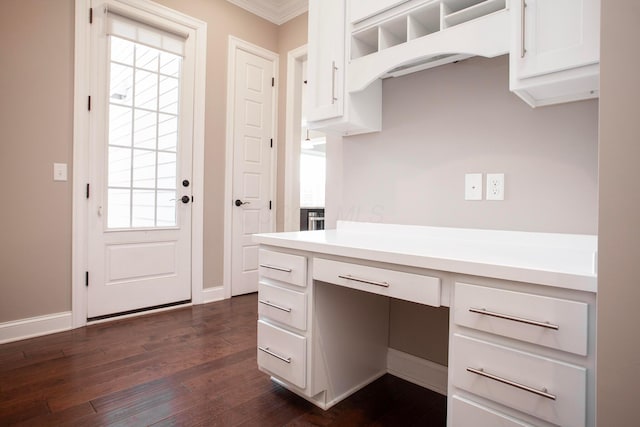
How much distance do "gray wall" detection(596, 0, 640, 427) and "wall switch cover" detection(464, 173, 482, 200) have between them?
0.91 meters

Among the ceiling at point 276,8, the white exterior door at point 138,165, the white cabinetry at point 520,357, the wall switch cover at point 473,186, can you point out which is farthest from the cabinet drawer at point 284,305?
the ceiling at point 276,8

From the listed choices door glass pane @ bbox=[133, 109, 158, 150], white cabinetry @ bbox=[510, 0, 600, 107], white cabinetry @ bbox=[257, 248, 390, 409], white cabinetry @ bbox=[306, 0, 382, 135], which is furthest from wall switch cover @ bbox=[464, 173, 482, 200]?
door glass pane @ bbox=[133, 109, 158, 150]

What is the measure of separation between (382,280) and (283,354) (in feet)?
2.18

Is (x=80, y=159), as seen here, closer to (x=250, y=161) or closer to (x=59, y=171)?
(x=59, y=171)

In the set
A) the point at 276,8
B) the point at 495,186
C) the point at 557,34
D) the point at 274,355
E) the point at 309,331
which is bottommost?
the point at 274,355

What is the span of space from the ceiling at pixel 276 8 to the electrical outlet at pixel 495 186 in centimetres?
285

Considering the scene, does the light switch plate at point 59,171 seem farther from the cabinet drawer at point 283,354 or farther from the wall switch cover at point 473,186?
the wall switch cover at point 473,186

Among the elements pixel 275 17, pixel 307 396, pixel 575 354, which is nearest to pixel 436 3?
pixel 575 354

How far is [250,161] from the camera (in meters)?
3.59

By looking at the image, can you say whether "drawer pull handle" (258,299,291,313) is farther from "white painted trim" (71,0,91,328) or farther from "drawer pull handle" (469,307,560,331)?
"white painted trim" (71,0,91,328)

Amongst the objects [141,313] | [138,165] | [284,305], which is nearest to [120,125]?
[138,165]

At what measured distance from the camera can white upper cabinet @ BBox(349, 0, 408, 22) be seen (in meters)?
1.65

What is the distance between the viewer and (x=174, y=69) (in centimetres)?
306

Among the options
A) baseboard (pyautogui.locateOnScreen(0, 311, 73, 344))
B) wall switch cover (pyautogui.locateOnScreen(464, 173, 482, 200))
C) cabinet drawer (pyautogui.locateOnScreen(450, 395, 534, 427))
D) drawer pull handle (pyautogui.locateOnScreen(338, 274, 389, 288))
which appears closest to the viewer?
cabinet drawer (pyautogui.locateOnScreen(450, 395, 534, 427))
